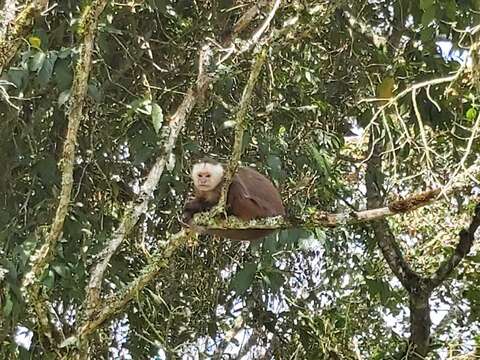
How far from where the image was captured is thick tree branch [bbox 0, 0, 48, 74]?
3.11 metres

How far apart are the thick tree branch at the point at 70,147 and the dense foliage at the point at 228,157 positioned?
319 millimetres

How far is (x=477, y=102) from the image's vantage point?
182 inches

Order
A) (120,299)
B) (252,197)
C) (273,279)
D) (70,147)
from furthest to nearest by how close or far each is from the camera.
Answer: (273,279) → (252,197) → (120,299) → (70,147)

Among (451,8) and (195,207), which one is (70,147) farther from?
(451,8)

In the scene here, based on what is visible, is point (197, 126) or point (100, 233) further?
point (197, 126)

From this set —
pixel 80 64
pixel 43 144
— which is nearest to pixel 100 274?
pixel 80 64

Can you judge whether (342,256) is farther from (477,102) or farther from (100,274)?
(100,274)

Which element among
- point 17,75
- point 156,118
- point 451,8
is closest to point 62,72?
point 17,75

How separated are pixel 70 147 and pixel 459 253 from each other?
310cm

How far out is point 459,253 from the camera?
5.54 meters

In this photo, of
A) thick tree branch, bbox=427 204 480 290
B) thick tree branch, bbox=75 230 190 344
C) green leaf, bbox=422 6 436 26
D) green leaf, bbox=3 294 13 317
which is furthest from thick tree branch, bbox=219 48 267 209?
thick tree branch, bbox=427 204 480 290

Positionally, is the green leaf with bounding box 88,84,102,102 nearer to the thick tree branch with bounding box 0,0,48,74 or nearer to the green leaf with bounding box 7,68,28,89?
the green leaf with bounding box 7,68,28,89

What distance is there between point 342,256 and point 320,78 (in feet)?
4.31

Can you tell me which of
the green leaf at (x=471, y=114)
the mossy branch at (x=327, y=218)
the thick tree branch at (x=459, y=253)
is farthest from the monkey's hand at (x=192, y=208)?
the thick tree branch at (x=459, y=253)
